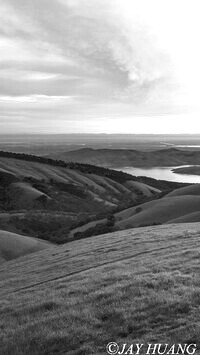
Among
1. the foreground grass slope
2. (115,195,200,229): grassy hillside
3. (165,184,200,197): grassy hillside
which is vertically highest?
the foreground grass slope

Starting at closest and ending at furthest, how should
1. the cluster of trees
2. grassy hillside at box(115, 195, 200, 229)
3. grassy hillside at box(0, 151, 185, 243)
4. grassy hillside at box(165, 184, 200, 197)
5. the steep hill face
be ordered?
1. grassy hillside at box(115, 195, 200, 229)
2. grassy hillside at box(0, 151, 185, 243)
3. the steep hill face
4. grassy hillside at box(165, 184, 200, 197)
5. the cluster of trees

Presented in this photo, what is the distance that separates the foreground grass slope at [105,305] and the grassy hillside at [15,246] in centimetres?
1744

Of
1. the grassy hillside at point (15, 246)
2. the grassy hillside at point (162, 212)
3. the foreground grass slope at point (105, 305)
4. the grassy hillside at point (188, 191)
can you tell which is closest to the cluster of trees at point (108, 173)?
the grassy hillside at point (188, 191)

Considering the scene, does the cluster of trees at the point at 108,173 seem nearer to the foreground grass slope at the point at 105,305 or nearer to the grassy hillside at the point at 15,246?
the grassy hillside at the point at 15,246

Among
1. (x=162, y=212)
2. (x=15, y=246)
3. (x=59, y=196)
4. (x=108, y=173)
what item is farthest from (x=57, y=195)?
(x=15, y=246)

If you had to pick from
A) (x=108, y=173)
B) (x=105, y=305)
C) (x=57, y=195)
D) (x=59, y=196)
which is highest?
(x=105, y=305)

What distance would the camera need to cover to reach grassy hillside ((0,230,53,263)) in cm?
3891

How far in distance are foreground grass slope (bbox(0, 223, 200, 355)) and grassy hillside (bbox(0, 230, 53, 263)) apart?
1744 centimetres

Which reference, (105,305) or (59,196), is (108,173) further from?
(105,305)

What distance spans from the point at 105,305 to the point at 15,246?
29.5m

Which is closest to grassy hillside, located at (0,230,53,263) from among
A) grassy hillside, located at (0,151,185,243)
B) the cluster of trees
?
grassy hillside, located at (0,151,185,243)

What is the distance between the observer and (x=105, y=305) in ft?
42.6

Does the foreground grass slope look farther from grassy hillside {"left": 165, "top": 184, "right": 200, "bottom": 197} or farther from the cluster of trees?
the cluster of trees

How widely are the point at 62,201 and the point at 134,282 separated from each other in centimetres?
8769
